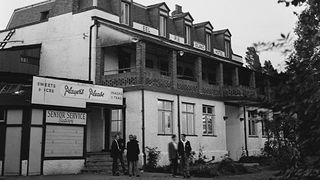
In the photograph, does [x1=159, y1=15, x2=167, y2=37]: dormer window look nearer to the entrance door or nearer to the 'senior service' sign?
the entrance door

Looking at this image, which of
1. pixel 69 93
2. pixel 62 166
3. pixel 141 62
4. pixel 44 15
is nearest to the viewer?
pixel 62 166

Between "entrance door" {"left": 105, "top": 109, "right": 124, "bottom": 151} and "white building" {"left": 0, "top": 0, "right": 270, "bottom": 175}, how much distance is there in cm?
6

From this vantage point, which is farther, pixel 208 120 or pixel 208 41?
pixel 208 41

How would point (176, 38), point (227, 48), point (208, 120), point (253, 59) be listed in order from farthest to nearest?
point (227, 48)
point (176, 38)
point (208, 120)
point (253, 59)

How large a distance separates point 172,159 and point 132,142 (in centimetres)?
186

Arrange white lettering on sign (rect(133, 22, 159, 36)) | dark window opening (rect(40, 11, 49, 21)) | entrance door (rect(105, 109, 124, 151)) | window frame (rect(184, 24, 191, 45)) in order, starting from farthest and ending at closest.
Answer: window frame (rect(184, 24, 191, 45)) < dark window opening (rect(40, 11, 49, 21)) < white lettering on sign (rect(133, 22, 159, 36)) < entrance door (rect(105, 109, 124, 151))

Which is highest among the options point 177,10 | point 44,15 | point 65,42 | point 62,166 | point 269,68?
point 177,10

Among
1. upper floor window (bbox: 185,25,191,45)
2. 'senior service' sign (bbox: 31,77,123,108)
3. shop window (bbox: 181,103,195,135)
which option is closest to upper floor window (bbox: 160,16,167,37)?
upper floor window (bbox: 185,25,191,45)

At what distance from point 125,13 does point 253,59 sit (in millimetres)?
24717

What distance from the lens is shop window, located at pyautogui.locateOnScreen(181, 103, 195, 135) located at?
24.6 meters

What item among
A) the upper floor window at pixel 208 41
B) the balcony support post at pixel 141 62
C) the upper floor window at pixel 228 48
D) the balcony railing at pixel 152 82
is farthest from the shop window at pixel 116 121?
the upper floor window at pixel 228 48

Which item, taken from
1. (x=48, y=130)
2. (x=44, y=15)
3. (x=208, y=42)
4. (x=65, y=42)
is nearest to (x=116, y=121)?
(x=48, y=130)

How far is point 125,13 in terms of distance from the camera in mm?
27109

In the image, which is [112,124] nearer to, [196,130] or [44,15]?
[196,130]
